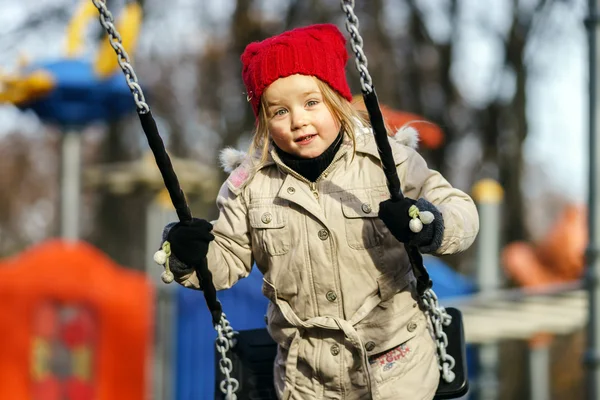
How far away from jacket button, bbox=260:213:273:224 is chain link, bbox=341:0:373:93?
49cm

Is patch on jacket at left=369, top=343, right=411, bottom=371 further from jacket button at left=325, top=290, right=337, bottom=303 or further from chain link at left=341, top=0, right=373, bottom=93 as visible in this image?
chain link at left=341, top=0, right=373, bottom=93

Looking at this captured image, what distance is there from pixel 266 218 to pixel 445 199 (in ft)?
1.68

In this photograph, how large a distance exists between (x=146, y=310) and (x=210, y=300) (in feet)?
19.4

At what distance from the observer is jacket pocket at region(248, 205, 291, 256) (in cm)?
291

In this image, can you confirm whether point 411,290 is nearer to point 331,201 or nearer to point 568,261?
point 331,201

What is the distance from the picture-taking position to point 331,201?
2891mm

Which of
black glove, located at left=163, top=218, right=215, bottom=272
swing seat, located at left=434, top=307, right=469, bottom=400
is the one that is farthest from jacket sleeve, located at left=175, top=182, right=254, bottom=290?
swing seat, located at left=434, top=307, right=469, bottom=400

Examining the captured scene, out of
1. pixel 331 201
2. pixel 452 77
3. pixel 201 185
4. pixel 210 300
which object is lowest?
pixel 210 300

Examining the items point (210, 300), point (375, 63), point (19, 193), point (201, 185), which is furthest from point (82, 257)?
point (19, 193)

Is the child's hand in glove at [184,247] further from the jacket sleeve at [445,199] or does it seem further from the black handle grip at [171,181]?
the jacket sleeve at [445,199]

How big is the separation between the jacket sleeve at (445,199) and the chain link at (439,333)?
215 millimetres

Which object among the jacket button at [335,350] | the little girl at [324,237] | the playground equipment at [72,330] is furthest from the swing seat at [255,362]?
the playground equipment at [72,330]

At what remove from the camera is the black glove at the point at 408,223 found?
268 cm

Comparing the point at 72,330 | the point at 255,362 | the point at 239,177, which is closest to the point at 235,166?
the point at 239,177
